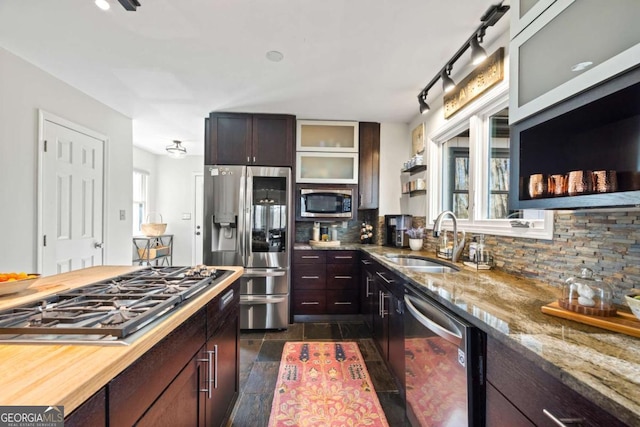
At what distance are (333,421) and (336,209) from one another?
6.94 ft

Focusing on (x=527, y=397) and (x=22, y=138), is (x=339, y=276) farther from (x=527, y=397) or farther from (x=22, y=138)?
(x=22, y=138)

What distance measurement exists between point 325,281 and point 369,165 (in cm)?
152

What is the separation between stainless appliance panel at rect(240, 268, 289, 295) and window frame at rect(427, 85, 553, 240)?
6.07 ft

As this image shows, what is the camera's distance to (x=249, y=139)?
3.11 m

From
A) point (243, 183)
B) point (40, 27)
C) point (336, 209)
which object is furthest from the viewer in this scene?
point (336, 209)

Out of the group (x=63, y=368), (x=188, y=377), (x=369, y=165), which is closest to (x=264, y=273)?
(x=369, y=165)

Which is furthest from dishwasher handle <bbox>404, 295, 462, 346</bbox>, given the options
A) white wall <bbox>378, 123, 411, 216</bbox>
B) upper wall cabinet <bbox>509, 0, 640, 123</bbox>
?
white wall <bbox>378, 123, 411, 216</bbox>

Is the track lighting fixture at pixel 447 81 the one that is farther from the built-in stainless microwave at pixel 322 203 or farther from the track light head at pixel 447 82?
the built-in stainless microwave at pixel 322 203

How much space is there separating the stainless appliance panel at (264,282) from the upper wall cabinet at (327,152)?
3.72 ft

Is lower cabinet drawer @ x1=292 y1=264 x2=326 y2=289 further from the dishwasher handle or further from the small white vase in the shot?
the dishwasher handle

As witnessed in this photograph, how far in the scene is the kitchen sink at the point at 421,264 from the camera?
202 cm

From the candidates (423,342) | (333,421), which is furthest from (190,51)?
(333,421)

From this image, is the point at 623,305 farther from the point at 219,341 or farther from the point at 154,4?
the point at 154,4

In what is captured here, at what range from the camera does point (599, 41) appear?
0.83 meters
